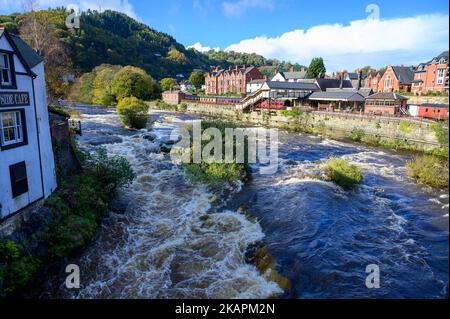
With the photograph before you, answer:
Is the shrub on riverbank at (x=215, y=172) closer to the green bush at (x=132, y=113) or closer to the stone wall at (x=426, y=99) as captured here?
the green bush at (x=132, y=113)

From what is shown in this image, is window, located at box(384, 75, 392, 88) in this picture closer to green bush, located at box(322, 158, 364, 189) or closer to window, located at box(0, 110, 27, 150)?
green bush, located at box(322, 158, 364, 189)

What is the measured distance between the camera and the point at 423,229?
16094 millimetres

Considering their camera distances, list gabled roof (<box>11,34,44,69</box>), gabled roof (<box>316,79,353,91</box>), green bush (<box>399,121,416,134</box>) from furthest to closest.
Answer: gabled roof (<box>316,79,353,91</box>)
green bush (<box>399,121,416,134</box>)
gabled roof (<box>11,34,44,69</box>)

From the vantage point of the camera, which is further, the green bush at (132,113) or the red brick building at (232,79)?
the red brick building at (232,79)

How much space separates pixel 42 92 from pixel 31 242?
24.6 ft

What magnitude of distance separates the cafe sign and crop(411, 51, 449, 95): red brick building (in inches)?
2354

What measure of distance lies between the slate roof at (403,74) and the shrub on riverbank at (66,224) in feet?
208

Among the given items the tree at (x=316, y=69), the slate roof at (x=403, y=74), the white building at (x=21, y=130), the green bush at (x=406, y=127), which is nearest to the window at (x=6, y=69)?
the white building at (x=21, y=130)

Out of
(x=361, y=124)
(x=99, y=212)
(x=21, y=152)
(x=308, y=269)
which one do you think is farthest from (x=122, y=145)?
(x=361, y=124)

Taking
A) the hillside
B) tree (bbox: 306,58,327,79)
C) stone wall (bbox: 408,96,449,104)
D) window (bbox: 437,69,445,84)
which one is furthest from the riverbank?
the hillside

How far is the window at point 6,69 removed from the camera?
41.8ft

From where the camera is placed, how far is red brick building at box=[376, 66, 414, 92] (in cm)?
6341

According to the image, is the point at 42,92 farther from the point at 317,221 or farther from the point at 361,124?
the point at 361,124

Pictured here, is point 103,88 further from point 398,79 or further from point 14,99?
point 14,99
